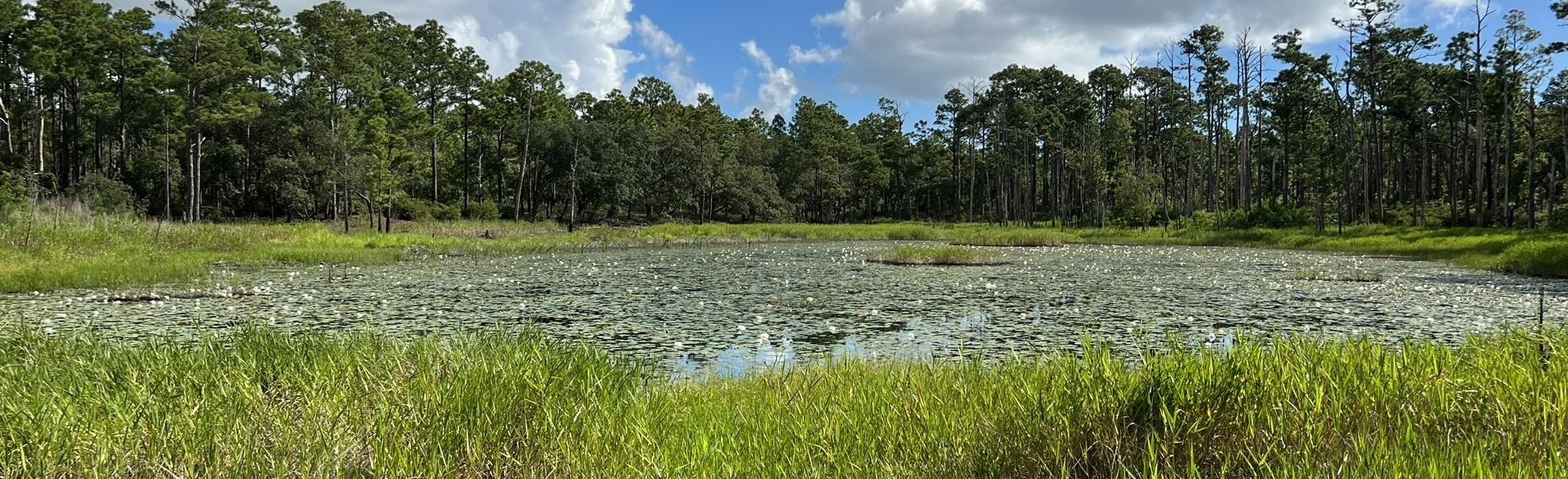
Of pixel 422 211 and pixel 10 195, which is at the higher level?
pixel 10 195

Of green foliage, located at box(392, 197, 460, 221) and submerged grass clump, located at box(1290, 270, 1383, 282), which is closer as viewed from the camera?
submerged grass clump, located at box(1290, 270, 1383, 282)

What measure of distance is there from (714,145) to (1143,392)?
60640 millimetres

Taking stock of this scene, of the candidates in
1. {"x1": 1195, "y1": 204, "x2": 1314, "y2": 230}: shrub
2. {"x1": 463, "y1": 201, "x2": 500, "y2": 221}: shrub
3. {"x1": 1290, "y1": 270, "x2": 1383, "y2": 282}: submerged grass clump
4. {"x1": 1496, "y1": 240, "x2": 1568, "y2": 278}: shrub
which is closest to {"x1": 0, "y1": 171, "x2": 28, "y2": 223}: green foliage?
{"x1": 463, "y1": 201, "x2": 500, "y2": 221}: shrub

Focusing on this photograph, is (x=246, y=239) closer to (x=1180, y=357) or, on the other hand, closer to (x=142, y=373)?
(x=142, y=373)

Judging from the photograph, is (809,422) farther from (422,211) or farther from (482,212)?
(482,212)

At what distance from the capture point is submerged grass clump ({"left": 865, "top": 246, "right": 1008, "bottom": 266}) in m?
22.6

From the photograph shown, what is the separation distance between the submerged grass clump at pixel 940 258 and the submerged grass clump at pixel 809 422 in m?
17.9

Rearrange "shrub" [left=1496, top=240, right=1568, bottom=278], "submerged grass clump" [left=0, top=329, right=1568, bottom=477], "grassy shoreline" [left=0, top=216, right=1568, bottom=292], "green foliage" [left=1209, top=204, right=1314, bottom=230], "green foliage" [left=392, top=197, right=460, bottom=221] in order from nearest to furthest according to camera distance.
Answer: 1. "submerged grass clump" [left=0, top=329, right=1568, bottom=477]
2. "grassy shoreline" [left=0, top=216, right=1568, bottom=292]
3. "shrub" [left=1496, top=240, right=1568, bottom=278]
4. "green foliage" [left=1209, top=204, right=1314, bottom=230]
5. "green foliage" [left=392, top=197, right=460, bottom=221]

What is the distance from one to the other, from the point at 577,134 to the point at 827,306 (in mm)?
43905

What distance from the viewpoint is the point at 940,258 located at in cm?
2303

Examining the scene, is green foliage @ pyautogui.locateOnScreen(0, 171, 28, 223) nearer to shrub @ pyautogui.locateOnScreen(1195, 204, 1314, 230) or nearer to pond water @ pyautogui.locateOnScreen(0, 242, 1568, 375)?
pond water @ pyautogui.locateOnScreen(0, 242, 1568, 375)

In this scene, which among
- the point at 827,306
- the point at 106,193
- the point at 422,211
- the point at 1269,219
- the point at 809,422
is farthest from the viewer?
the point at 422,211

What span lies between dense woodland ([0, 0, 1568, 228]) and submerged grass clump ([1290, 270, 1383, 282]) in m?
17.9

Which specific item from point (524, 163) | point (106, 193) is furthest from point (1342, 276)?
point (106, 193)
